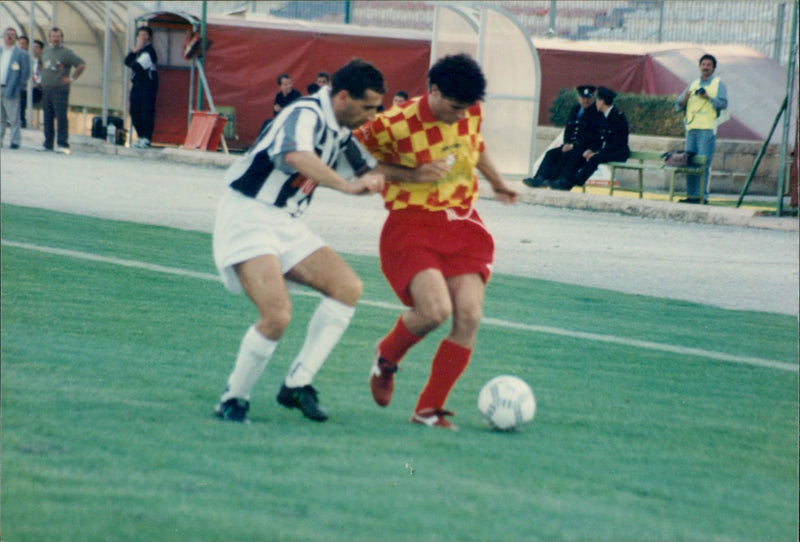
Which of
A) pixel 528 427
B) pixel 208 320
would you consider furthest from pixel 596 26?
pixel 528 427

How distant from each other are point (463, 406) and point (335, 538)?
8.03ft

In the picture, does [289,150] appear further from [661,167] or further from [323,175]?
[661,167]

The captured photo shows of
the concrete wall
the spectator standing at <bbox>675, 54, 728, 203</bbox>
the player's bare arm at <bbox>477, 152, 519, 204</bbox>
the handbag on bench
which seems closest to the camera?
the player's bare arm at <bbox>477, 152, 519, 204</bbox>

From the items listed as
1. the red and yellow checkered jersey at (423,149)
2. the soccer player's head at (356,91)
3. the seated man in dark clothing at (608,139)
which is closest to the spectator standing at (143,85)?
the seated man in dark clothing at (608,139)

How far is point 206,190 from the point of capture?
17.2 metres

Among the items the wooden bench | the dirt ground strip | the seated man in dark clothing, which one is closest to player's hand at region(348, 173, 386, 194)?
the dirt ground strip

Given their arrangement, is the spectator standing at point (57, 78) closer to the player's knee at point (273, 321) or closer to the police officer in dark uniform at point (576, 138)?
the police officer in dark uniform at point (576, 138)

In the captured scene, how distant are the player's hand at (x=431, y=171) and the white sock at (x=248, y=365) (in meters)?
1.05

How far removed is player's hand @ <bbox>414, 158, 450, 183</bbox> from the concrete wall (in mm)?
17048

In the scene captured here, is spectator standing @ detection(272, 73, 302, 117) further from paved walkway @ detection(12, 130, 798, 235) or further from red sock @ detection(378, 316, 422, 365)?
red sock @ detection(378, 316, 422, 365)

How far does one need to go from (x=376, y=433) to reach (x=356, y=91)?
145cm

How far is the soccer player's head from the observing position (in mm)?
5402

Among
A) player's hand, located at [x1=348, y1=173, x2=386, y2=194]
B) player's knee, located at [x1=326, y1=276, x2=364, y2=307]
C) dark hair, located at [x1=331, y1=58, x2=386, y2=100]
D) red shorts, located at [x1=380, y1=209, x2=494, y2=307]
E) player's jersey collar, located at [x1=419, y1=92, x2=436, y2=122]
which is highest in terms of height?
dark hair, located at [x1=331, y1=58, x2=386, y2=100]

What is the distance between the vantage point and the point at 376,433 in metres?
5.30
